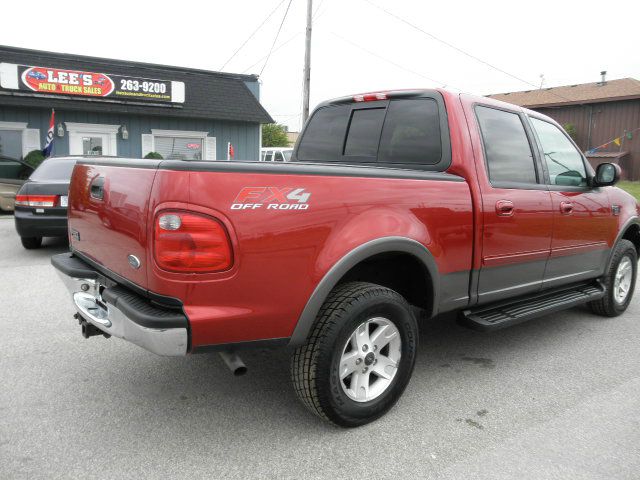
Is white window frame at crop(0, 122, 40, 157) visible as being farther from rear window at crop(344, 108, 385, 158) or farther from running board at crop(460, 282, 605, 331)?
running board at crop(460, 282, 605, 331)

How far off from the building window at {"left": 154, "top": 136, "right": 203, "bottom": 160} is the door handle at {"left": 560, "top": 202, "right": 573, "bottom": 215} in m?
15.6

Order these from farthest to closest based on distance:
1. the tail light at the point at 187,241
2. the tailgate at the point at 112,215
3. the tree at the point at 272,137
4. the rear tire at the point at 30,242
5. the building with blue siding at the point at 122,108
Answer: the tree at the point at 272,137 < the building with blue siding at the point at 122,108 < the rear tire at the point at 30,242 < the tailgate at the point at 112,215 < the tail light at the point at 187,241

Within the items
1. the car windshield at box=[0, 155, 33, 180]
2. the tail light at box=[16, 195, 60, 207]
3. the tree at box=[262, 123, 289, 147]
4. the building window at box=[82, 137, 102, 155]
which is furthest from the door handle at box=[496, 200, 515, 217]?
the tree at box=[262, 123, 289, 147]

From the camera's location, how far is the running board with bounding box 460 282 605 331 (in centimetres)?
344

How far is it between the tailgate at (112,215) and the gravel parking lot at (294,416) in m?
0.87

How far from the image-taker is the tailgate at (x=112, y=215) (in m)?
2.38

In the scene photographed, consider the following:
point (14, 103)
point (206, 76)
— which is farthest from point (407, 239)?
point (206, 76)

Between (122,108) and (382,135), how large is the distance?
14969 millimetres

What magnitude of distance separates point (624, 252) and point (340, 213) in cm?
365

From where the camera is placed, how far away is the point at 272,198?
2.36 metres

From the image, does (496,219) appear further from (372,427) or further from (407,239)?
(372,427)

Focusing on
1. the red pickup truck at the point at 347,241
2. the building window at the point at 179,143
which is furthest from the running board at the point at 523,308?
the building window at the point at 179,143

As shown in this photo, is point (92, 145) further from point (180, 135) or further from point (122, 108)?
point (180, 135)

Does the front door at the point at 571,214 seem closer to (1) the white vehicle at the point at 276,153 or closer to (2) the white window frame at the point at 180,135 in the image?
(1) the white vehicle at the point at 276,153
